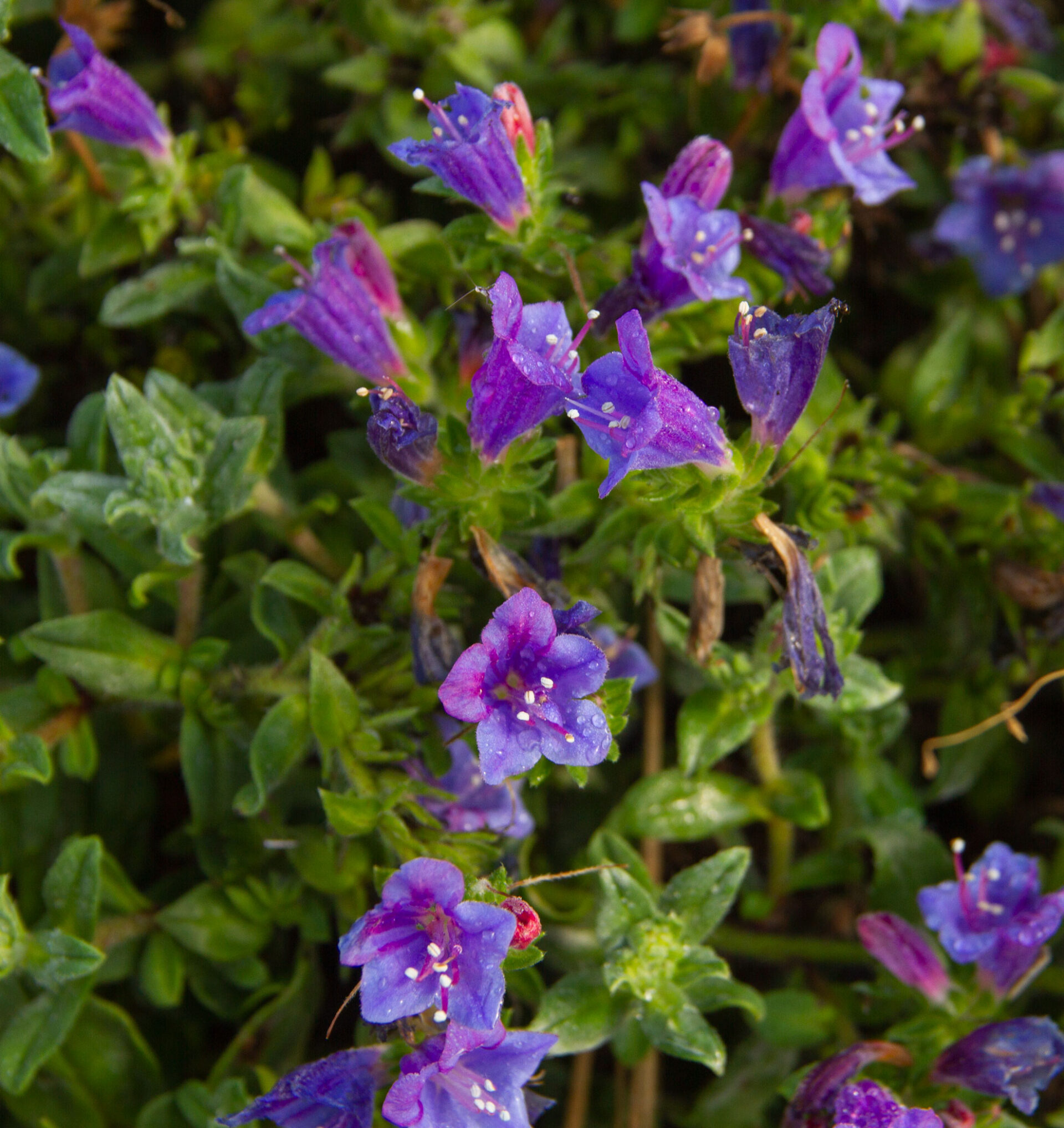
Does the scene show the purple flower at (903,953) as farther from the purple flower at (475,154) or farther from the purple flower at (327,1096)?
the purple flower at (475,154)

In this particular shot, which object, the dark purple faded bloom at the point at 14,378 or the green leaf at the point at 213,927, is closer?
the green leaf at the point at 213,927

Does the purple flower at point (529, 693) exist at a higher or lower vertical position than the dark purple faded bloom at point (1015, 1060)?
higher

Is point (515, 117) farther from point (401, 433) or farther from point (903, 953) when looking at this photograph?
point (903, 953)

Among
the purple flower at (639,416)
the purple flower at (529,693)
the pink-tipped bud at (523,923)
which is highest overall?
the purple flower at (639,416)

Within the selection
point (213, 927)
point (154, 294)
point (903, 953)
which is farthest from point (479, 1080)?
point (154, 294)

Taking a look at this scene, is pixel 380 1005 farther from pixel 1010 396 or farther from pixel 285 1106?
pixel 1010 396

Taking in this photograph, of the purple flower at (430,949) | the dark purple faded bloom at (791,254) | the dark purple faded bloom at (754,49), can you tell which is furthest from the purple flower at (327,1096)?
the dark purple faded bloom at (754,49)
